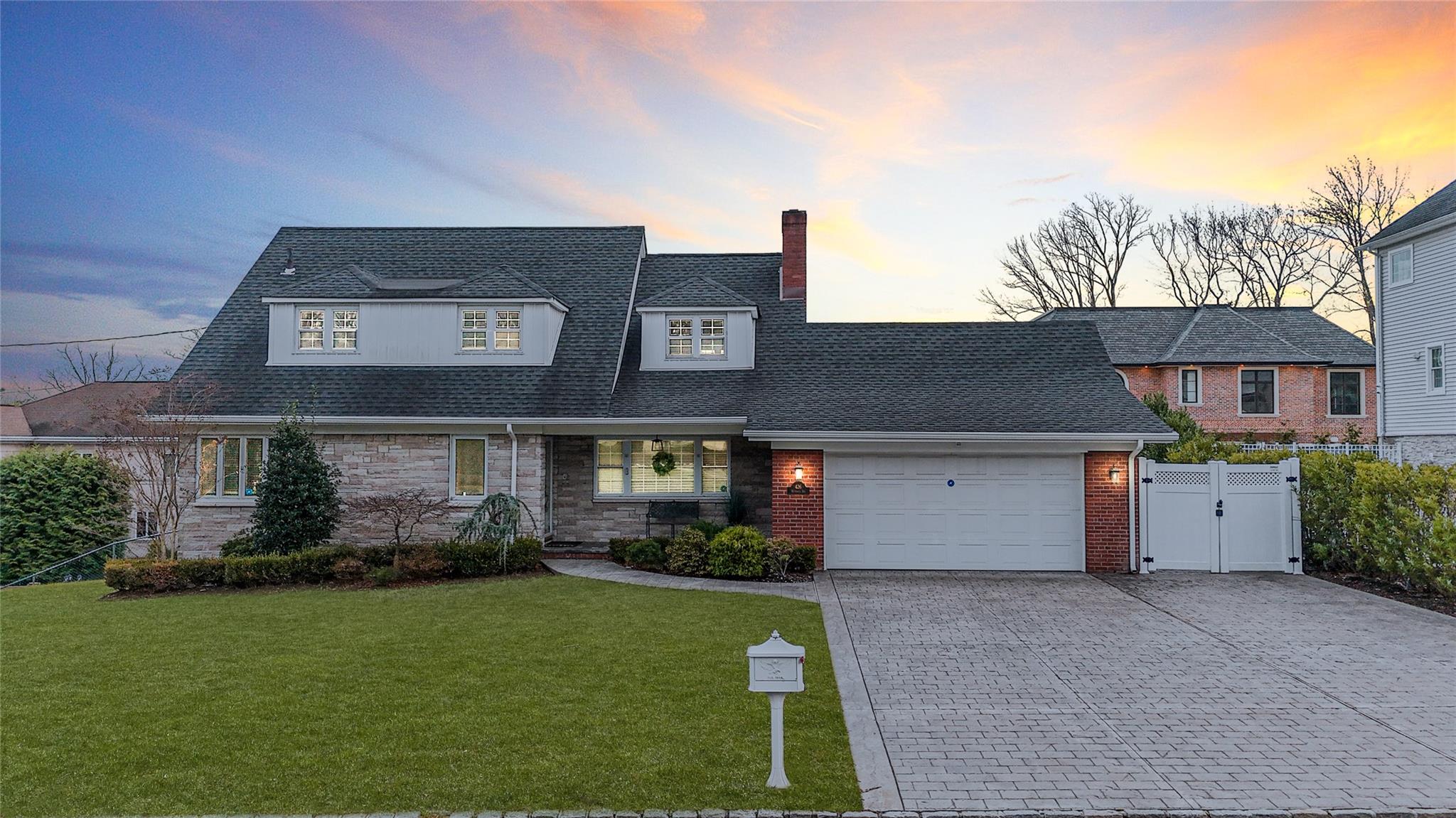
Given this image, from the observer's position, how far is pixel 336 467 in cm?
1555

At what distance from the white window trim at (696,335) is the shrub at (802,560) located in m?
5.39

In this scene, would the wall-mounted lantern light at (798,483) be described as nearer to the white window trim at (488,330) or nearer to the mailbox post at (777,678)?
the white window trim at (488,330)

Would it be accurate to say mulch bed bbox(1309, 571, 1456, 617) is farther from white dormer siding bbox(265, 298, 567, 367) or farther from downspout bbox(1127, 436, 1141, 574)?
white dormer siding bbox(265, 298, 567, 367)

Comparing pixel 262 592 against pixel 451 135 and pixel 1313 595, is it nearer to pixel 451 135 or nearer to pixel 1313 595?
pixel 451 135

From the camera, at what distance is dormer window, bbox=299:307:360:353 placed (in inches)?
676

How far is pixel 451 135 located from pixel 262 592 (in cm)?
1020

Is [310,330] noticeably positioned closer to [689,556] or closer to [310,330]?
[310,330]

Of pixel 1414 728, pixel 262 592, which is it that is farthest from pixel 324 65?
pixel 1414 728

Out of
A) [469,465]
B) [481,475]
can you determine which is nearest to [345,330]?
[469,465]

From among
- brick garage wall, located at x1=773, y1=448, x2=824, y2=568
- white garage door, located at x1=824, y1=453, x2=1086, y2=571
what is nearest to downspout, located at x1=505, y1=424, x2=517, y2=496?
brick garage wall, located at x1=773, y1=448, x2=824, y2=568

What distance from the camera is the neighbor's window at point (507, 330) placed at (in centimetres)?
1709

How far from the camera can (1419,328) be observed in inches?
837

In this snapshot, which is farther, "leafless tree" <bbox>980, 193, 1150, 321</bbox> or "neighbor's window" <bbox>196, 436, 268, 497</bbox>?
"leafless tree" <bbox>980, 193, 1150, 321</bbox>

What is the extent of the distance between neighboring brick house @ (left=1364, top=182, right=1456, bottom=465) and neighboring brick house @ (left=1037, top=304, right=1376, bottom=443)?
24.1 ft
